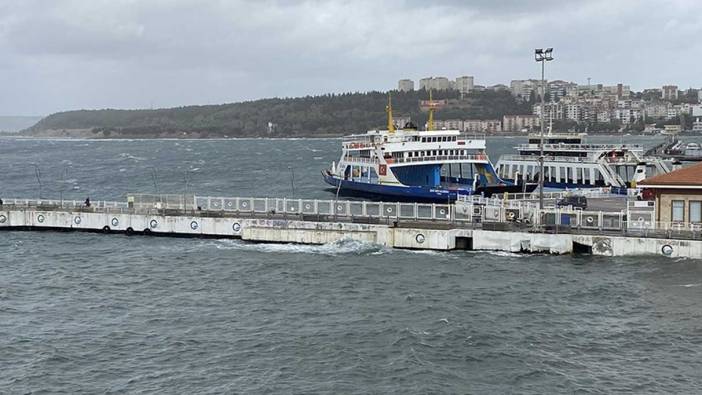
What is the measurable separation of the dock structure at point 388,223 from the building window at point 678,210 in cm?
70

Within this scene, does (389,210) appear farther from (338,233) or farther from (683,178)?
(683,178)

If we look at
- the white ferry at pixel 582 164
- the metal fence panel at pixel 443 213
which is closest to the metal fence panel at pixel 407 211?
the metal fence panel at pixel 443 213

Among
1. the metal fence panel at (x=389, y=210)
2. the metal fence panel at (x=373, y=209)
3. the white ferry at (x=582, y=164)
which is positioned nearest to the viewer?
the metal fence panel at (x=389, y=210)

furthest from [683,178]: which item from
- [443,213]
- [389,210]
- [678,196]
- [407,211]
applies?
[389,210]

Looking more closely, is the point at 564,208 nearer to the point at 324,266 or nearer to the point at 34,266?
the point at 324,266

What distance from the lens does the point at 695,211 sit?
41.6m

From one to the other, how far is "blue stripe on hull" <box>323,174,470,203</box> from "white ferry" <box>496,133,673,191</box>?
1038 cm

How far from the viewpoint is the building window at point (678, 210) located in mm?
41719

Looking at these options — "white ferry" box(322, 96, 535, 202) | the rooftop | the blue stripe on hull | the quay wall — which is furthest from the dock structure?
"white ferry" box(322, 96, 535, 202)

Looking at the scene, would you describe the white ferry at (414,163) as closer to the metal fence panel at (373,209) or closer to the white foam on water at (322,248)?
the metal fence panel at (373,209)

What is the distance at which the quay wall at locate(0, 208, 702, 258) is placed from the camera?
41562 millimetres

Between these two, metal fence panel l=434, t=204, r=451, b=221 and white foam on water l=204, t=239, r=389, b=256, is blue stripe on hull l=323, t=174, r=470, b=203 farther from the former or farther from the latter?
white foam on water l=204, t=239, r=389, b=256

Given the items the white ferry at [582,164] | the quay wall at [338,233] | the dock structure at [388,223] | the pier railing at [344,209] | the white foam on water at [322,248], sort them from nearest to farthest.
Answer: the quay wall at [338,233], the dock structure at [388,223], the white foam on water at [322,248], the pier railing at [344,209], the white ferry at [582,164]

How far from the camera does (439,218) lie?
4819 cm
